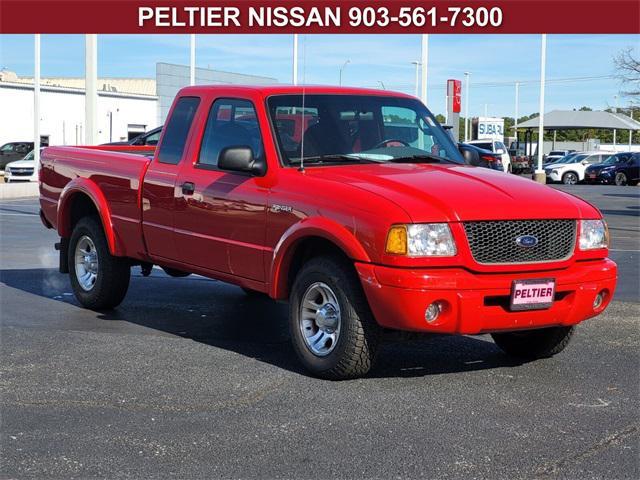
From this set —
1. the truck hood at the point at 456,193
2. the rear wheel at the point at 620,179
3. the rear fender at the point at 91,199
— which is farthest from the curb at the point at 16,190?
the rear wheel at the point at 620,179

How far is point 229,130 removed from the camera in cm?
773

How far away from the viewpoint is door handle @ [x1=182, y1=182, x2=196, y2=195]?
773 cm

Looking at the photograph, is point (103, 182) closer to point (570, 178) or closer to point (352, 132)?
point (352, 132)

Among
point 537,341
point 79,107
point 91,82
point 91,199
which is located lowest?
point 537,341

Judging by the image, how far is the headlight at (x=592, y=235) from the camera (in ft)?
21.7

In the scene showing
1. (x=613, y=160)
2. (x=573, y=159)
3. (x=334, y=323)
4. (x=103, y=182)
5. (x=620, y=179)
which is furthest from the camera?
(x=573, y=159)

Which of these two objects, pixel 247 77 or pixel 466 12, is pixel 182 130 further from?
pixel 247 77

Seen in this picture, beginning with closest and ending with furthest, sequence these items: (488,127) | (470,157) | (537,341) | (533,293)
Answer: (533,293) < (537,341) < (470,157) < (488,127)

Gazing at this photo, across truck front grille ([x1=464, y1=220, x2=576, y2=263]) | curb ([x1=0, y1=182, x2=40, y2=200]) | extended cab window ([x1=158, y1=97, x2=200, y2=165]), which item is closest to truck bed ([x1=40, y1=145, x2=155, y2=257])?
extended cab window ([x1=158, y1=97, x2=200, y2=165])

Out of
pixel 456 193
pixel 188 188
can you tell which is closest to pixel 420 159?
pixel 456 193

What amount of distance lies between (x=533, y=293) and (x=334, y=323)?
4.10 ft

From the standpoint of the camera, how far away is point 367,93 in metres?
7.91

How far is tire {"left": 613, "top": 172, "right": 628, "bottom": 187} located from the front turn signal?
136 feet

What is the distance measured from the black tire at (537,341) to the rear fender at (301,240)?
148 cm
